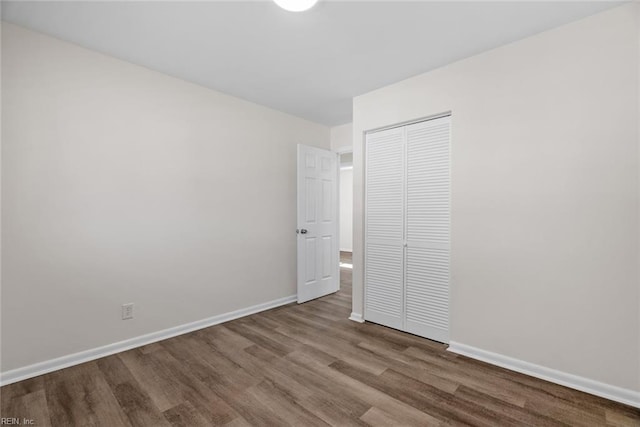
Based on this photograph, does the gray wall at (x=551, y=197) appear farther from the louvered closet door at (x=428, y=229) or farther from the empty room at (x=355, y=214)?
the louvered closet door at (x=428, y=229)

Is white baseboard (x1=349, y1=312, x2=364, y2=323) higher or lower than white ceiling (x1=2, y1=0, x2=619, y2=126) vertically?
lower

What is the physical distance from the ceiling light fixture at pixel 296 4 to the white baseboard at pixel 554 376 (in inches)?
111

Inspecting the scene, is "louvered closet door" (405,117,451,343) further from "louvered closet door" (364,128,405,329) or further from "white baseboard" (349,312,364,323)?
"white baseboard" (349,312,364,323)

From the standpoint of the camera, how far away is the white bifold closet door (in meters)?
2.71

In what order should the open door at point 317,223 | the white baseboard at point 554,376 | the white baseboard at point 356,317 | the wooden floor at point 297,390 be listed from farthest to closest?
the open door at point 317,223 < the white baseboard at point 356,317 < the white baseboard at point 554,376 < the wooden floor at point 297,390

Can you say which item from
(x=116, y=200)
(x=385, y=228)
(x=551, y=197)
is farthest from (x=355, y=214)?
(x=116, y=200)

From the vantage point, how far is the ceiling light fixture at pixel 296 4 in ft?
5.85

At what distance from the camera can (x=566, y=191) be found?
6.73ft

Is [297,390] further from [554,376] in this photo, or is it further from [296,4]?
[296,4]

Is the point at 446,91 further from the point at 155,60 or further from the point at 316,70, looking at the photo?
the point at 155,60

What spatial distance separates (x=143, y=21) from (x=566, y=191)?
3.20 meters

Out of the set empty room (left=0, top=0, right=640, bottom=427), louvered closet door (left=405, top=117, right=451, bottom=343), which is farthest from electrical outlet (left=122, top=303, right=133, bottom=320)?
louvered closet door (left=405, top=117, right=451, bottom=343)

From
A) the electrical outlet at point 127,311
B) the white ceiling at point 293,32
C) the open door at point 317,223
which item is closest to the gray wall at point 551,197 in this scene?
the white ceiling at point 293,32

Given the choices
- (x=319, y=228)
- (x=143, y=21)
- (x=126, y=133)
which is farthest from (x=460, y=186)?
(x=126, y=133)
